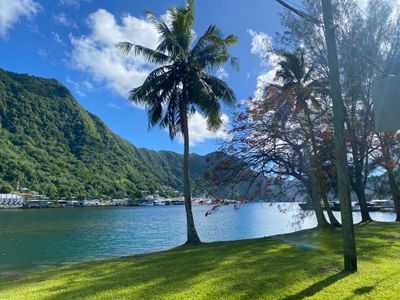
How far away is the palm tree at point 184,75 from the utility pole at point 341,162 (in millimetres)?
10311

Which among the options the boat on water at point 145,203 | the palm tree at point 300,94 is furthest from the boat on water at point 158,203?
the palm tree at point 300,94

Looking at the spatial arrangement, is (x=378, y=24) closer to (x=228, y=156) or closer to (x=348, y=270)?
Answer: (x=228, y=156)

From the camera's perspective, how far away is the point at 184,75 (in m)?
19.3

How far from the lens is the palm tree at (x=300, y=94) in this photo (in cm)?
1961

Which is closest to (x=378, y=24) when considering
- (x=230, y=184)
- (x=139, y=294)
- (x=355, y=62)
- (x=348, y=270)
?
(x=355, y=62)

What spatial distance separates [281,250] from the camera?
41.9ft

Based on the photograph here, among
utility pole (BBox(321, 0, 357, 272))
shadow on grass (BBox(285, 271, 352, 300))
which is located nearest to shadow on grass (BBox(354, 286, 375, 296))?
shadow on grass (BBox(285, 271, 352, 300))

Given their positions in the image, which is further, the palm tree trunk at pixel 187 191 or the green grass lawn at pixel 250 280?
the palm tree trunk at pixel 187 191

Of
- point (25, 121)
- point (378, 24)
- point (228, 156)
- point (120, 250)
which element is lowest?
point (120, 250)

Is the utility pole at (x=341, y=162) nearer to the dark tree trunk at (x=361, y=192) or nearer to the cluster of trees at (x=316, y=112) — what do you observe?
the cluster of trees at (x=316, y=112)

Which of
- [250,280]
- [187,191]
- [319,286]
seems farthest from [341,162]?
[187,191]

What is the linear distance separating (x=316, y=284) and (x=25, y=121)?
674 feet

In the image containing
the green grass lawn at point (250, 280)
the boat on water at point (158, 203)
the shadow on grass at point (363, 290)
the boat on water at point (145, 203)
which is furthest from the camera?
the boat on water at point (145, 203)

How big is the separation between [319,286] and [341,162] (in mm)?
3104
